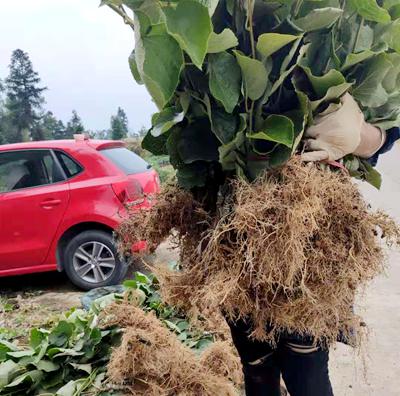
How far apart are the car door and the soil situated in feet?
1.44

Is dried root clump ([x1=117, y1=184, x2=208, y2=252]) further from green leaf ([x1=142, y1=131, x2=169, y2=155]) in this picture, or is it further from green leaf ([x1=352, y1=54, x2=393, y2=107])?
green leaf ([x1=352, y1=54, x2=393, y2=107])

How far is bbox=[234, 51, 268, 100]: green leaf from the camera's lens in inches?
35.9

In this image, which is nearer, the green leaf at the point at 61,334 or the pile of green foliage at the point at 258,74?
the pile of green foliage at the point at 258,74

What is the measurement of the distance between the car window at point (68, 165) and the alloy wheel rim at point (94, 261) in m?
0.67

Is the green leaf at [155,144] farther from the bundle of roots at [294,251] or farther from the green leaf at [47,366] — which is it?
the green leaf at [47,366]

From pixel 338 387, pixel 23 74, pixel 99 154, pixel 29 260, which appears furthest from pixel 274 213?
pixel 23 74

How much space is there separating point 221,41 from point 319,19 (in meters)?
0.25

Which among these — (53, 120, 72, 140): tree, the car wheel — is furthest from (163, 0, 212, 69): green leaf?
(53, 120, 72, 140): tree

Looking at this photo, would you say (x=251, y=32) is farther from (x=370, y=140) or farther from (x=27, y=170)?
(x=27, y=170)

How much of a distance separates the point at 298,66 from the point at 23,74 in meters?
17.2

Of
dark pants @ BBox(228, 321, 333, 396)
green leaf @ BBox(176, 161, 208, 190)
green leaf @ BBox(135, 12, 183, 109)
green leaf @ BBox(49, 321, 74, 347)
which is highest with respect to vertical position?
green leaf @ BBox(135, 12, 183, 109)

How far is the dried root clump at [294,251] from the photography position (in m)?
0.99

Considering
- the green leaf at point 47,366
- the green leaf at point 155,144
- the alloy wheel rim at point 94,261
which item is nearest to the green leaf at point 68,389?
the green leaf at point 47,366

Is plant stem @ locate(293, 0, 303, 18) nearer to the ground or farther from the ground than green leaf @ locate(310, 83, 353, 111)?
farther from the ground
